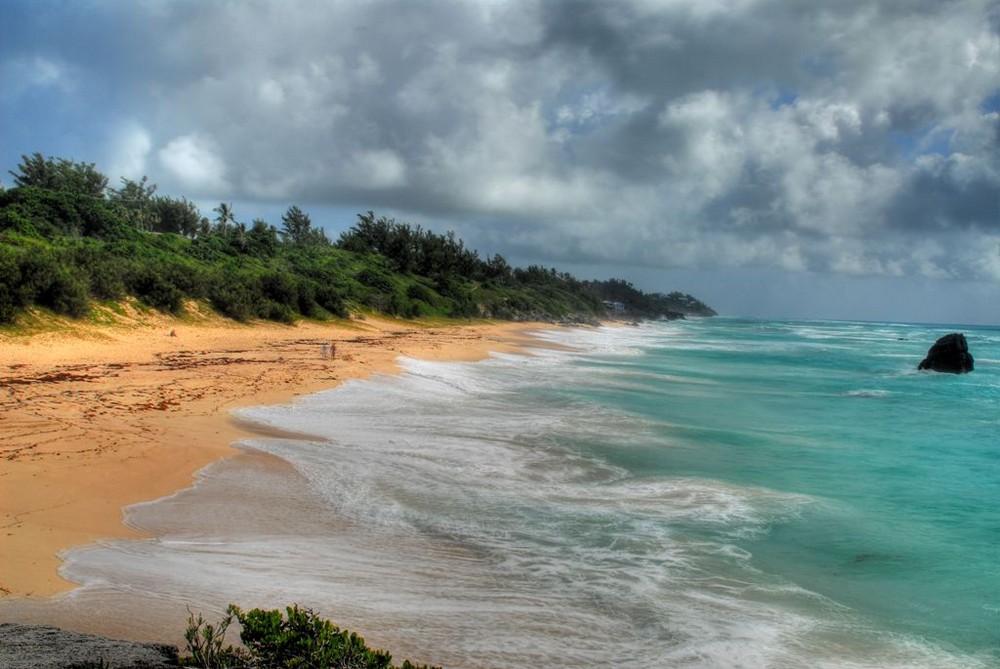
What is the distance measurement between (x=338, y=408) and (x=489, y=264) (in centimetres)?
7699

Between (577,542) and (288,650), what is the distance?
418 centimetres

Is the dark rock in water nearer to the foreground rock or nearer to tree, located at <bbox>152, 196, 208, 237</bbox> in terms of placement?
the foreground rock

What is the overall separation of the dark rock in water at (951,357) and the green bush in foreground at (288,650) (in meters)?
40.1

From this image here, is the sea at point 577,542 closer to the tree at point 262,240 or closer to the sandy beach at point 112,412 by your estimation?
the sandy beach at point 112,412

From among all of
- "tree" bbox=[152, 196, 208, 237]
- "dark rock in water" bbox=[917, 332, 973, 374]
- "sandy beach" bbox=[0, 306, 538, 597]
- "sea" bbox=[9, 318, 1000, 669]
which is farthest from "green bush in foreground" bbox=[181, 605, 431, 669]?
"tree" bbox=[152, 196, 208, 237]

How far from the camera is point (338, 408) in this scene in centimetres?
1418

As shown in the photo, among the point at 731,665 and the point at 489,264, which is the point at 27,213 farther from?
the point at 489,264

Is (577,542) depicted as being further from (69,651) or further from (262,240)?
(262,240)

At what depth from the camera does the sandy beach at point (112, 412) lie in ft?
21.6

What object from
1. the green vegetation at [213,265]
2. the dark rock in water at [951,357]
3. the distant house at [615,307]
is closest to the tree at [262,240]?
the green vegetation at [213,265]

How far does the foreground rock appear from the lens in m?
3.61

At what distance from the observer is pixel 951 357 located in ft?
115

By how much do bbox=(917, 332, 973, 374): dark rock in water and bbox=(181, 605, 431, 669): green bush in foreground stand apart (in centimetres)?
4011

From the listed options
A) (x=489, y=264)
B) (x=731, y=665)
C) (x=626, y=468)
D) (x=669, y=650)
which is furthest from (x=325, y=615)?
(x=489, y=264)
